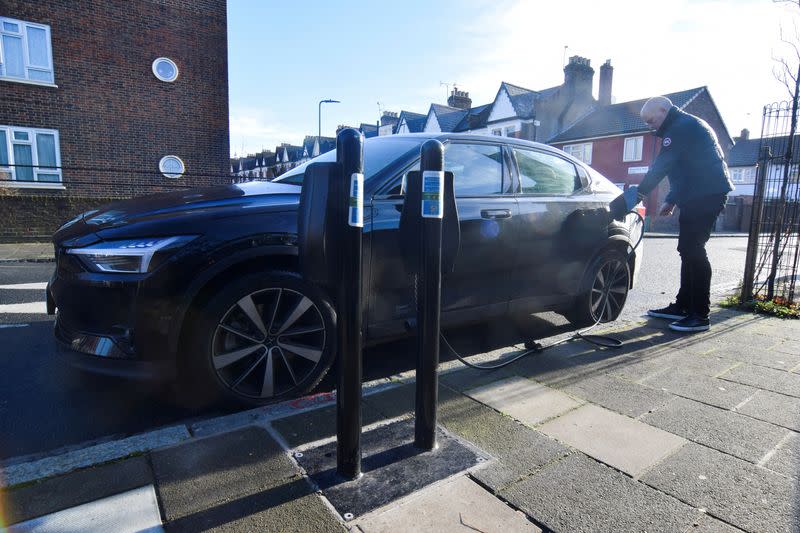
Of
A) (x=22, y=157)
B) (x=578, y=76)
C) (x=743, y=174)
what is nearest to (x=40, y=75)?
(x=22, y=157)

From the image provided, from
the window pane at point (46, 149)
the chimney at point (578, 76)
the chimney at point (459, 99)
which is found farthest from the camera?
the chimney at point (459, 99)

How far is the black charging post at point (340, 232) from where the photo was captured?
200 centimetres

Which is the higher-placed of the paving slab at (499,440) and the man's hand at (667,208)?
the man's hand at (667,208)

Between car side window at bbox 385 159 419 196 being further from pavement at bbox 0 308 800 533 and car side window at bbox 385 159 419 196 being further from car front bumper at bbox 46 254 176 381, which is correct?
car front bumper at bbox 46 254 176 381

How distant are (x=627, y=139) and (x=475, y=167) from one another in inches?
1239

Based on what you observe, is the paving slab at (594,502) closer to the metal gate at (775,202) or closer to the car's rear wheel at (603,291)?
the car's rear wheel at (603,291)

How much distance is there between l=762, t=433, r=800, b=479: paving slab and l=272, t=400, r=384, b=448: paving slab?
75.8 inches

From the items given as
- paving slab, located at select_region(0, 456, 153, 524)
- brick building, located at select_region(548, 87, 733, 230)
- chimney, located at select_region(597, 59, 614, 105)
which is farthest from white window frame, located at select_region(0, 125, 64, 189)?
chimney, located at select_region(597, 59, 614, 105)

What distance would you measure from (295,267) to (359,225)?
1054 millimetres

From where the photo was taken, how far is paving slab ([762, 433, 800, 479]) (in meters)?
2.30

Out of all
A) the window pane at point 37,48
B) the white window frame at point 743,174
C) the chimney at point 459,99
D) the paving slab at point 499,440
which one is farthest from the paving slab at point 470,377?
the white window frame at point 743,174

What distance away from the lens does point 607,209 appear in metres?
4.64

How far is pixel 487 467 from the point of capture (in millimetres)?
2273

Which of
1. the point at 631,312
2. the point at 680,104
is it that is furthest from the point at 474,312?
the point at 680,104
